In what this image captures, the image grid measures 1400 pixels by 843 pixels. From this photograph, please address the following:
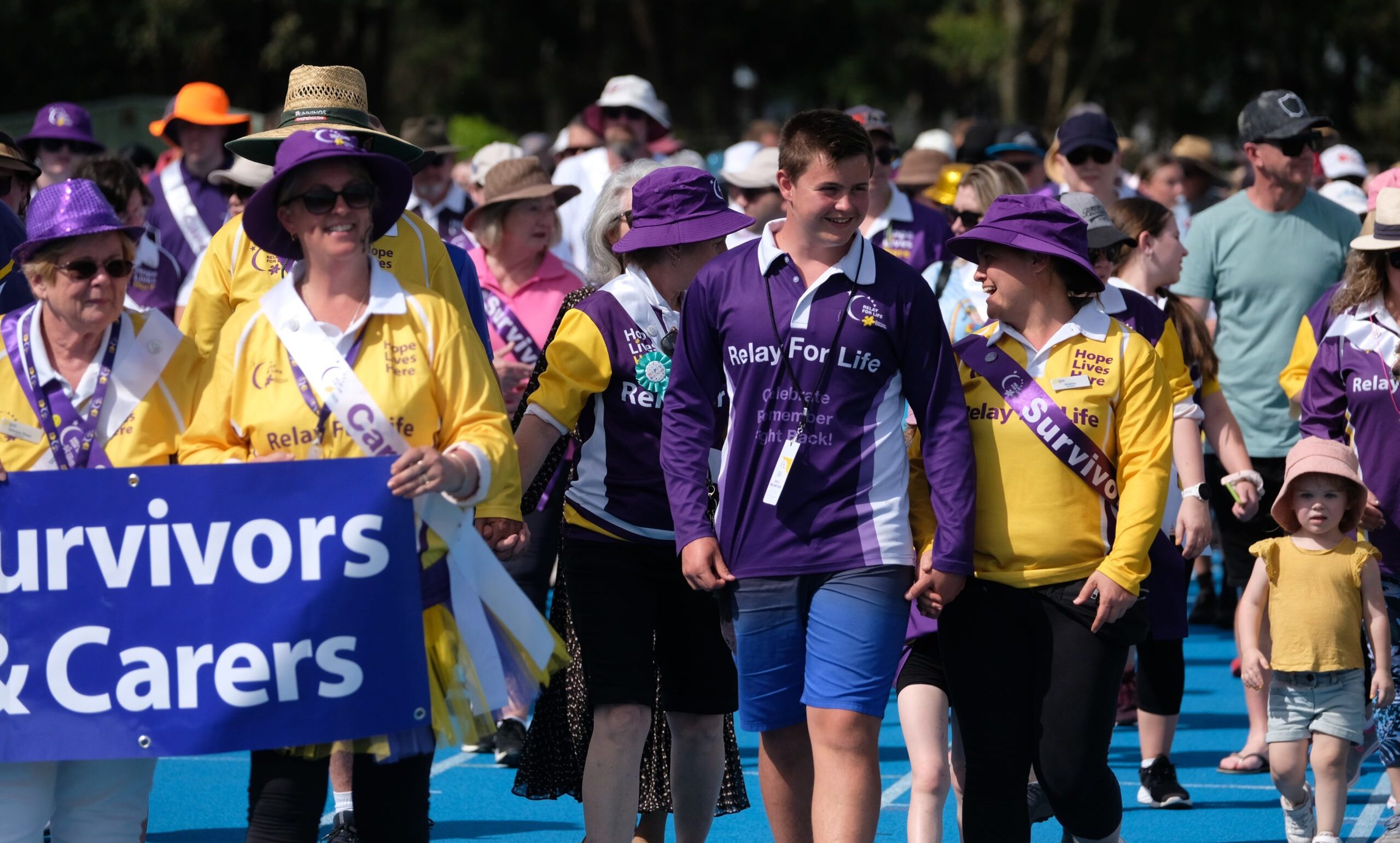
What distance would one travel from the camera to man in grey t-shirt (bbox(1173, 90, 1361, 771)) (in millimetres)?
8211

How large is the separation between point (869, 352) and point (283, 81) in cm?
2791

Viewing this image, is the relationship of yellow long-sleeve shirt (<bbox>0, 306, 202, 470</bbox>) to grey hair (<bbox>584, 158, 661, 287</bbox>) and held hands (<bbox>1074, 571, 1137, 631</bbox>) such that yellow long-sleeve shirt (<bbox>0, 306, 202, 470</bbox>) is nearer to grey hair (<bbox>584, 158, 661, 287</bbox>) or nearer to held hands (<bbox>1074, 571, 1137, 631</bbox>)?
grey hair (<bbox>584, 158, 661, 287</bbox>)

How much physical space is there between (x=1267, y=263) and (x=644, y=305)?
414 centimetres

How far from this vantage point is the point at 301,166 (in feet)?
13.9

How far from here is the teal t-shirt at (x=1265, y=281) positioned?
27.1 feet

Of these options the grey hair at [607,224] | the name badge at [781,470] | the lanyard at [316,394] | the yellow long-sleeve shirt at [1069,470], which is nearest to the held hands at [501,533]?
the lanyard at [316,394]

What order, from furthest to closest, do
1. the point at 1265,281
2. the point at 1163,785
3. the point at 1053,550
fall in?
the point at 1265,281, the point at 1163,785, the point at 1053,550

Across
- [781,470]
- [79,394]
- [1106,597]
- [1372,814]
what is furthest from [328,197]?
[1372,814]

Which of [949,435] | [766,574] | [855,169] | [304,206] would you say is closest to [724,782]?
[766,574]

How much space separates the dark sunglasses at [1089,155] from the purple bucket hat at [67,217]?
5477 mm

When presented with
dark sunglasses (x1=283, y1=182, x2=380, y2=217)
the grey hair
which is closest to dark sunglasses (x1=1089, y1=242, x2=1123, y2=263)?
the grey hair

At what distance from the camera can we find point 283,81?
31.0 m

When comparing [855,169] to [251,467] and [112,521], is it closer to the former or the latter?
[251,467]

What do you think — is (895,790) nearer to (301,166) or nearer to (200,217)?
(301,166)
